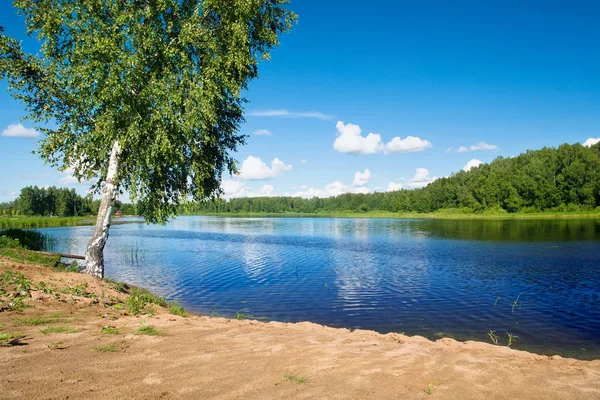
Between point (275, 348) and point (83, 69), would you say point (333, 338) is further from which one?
point (83, 69)

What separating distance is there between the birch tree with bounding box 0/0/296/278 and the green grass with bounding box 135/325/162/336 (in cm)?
865

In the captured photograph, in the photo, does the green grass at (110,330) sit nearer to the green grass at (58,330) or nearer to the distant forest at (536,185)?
the green grass at (58,330)

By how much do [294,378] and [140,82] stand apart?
1542 cm

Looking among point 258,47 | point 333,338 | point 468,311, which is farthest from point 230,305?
point 258,47

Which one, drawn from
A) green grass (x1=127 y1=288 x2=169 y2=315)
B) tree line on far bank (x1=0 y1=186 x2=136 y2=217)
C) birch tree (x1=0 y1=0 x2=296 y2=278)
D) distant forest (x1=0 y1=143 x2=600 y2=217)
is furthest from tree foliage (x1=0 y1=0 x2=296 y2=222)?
tree line on far bank (x1=0 y1=186 x2=136 y2=217)

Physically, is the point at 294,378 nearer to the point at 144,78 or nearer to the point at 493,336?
the point at 493,336

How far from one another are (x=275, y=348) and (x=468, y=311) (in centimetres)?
1339

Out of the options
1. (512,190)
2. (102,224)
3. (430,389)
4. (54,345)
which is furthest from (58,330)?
(512,190)

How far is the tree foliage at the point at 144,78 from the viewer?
688 inches

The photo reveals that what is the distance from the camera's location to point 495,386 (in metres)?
7.80

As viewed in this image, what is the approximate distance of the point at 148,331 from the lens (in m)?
11.2

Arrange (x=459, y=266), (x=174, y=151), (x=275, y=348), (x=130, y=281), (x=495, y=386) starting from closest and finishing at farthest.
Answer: (x=495, y=386) < (x=275, y=348) < (x=174, y=151) < (x=130, y=281) < (x=459, y=266)

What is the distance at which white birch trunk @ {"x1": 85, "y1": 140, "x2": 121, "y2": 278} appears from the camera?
18641mm

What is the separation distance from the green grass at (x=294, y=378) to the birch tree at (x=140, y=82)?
1251 centimetres
